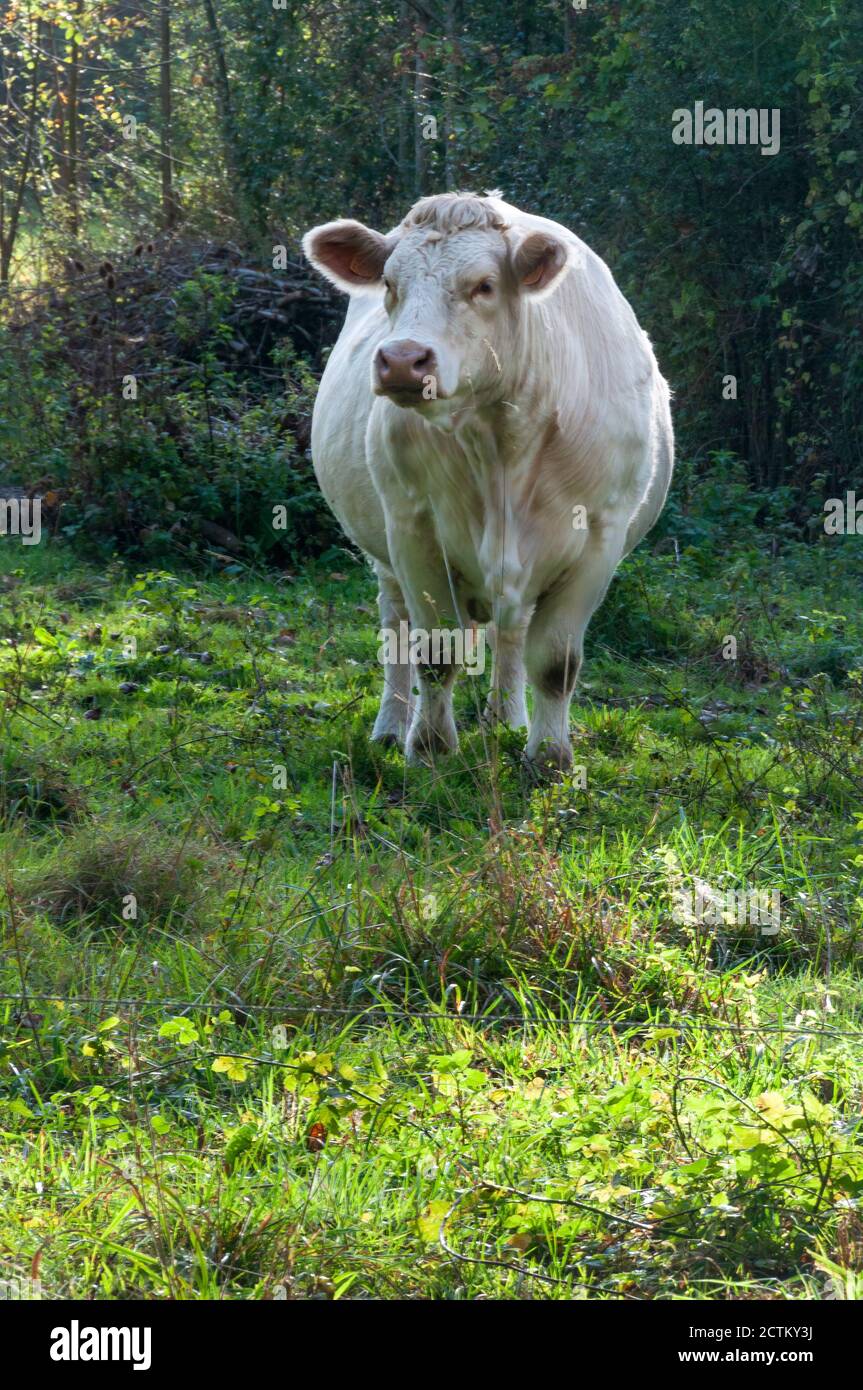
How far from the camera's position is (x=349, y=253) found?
18.6 ft

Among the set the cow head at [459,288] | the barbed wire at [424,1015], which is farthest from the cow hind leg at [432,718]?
the barbed wire at [424,1015]

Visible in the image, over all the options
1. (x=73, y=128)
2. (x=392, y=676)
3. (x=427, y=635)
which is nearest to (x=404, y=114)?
(x=73, y=128)

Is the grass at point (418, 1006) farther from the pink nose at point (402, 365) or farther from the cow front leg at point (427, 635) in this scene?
the pink nose at point (402, 365)

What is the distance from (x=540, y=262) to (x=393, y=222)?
10750 mm

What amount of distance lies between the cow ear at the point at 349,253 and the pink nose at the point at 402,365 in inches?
34.3

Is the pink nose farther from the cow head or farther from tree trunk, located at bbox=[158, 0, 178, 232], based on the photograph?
tree trunk, located at bbox=[158, 0, 178, 232]

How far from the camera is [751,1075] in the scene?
11.1 ft

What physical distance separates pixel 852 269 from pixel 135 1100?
34.2 feet

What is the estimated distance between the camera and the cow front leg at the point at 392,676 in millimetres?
6586

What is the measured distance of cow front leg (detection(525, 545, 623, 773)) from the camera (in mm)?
5875

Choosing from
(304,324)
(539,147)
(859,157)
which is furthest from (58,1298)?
(539,147)

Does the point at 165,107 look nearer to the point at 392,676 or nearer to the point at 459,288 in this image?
the point at 392,676
